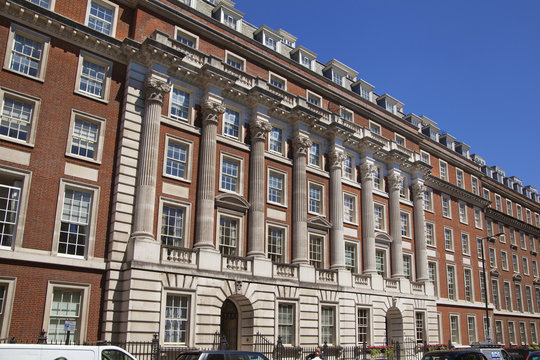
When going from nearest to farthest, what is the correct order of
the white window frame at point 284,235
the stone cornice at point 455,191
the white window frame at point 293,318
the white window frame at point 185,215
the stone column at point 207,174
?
the white window frame at point 185,215 < the stone column at point 207,174 < the white window frame at point 293,318 < the white window frame at point 284,235 < the stone cornice at point 455,191

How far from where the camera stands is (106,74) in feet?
85.8

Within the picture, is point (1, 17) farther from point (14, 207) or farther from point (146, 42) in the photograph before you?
point (14, 207)

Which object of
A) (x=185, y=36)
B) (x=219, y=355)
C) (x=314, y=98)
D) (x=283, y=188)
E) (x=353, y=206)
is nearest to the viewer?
(x=219, y=355)

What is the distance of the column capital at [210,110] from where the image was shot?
28.7 m

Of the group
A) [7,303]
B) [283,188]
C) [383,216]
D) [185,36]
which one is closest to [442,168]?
[383,216]

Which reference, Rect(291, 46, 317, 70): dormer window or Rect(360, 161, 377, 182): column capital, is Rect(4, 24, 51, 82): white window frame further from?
Rect(360, 161, 377, 182): column capital

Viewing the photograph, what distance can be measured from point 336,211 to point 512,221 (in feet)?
118

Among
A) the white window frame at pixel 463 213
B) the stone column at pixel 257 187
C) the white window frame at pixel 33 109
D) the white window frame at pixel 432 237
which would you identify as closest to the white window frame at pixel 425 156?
the white window frame at pixel 463 213

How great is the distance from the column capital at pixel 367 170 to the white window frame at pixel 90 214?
21.1m

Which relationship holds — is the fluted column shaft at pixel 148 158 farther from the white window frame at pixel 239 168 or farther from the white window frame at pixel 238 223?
the white window frame at pixel 239 168

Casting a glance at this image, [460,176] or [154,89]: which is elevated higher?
[460,176]

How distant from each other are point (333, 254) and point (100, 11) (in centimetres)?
2096

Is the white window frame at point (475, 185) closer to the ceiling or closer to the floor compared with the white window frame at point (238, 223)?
closer to the ceiling

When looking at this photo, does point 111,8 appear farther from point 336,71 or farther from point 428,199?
point 428,199
